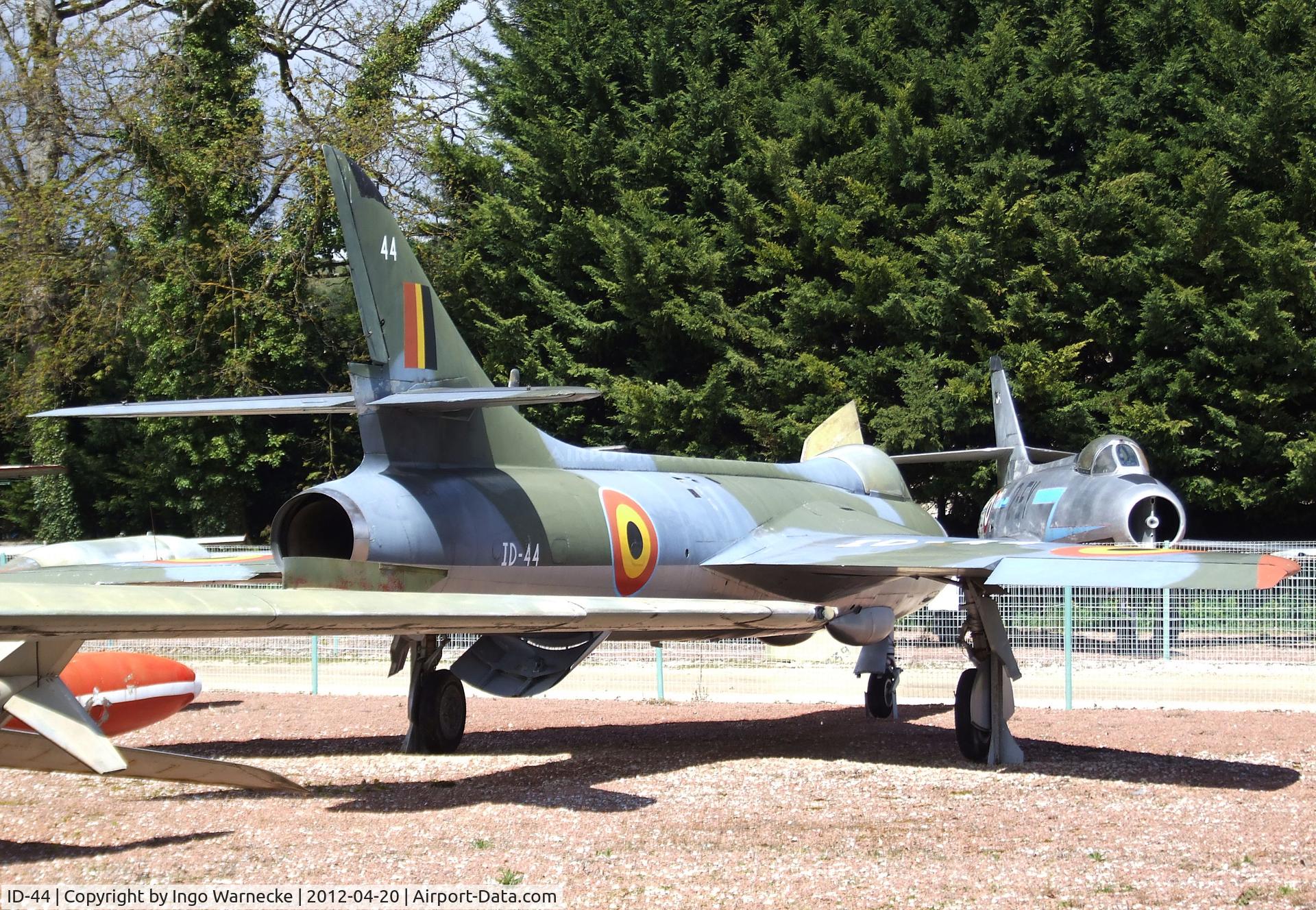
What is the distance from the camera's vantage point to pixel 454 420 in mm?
9406

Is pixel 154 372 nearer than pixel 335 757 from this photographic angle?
No

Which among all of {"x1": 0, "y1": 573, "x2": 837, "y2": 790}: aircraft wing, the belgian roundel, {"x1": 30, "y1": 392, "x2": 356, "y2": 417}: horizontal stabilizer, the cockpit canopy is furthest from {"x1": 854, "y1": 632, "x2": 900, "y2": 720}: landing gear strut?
the cockpit canopy

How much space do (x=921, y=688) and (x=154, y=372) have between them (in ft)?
69.1

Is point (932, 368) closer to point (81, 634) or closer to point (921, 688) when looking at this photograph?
point (921, 688)

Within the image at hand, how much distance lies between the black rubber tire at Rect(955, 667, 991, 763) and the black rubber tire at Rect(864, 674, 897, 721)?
2.77 meters

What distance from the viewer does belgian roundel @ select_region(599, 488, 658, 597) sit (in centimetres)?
1016

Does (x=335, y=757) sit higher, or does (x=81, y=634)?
(x=81, y=634)

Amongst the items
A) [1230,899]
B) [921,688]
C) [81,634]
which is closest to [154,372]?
[921,688]

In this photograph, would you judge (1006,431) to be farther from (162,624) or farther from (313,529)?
(162,624)

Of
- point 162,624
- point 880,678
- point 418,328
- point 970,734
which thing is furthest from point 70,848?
point 880,678

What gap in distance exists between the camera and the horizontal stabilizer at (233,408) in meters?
9.24

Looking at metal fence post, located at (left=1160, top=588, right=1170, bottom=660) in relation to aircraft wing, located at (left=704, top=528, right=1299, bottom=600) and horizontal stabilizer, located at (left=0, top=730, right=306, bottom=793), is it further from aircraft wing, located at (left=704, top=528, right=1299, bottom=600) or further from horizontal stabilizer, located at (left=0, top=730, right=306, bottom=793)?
horizontal stabilizer, located at (left=0, top=730, right=306, bottom=793)

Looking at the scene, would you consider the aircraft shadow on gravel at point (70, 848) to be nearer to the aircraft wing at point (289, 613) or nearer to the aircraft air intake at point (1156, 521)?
the aircraft wing at point (289, 613)

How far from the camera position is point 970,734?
35.7 ft
